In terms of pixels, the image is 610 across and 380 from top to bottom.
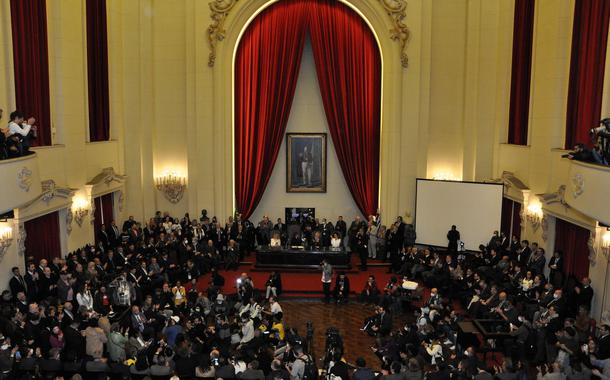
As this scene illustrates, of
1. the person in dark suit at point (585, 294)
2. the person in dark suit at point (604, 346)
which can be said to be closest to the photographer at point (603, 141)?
the person in dark suit at point (585, 294)

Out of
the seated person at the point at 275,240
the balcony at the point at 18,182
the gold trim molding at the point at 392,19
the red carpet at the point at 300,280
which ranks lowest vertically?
the red carpet at the point at 300,280

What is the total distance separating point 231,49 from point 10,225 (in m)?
10.8

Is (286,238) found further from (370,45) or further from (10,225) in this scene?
(10,225)

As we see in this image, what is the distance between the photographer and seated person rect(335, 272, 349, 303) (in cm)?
1812

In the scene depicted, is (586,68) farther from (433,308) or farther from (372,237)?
(372,237)

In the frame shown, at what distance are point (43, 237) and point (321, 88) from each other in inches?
452

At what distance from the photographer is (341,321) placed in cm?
1673

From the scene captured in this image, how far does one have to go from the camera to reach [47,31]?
59.2ft

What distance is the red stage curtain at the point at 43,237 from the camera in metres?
17.2

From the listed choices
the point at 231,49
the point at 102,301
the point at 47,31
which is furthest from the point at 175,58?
the point at 102,301

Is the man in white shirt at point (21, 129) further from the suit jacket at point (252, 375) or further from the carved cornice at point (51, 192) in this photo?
the suit jacket at point (252, 375)

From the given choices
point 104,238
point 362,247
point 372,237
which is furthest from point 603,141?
point 104,238

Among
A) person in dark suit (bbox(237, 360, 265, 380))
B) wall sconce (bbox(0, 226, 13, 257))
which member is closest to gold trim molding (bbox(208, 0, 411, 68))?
wall sconce (bbox(0, 226, 13, 257))

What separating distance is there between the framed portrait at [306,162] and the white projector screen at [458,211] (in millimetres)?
4080
